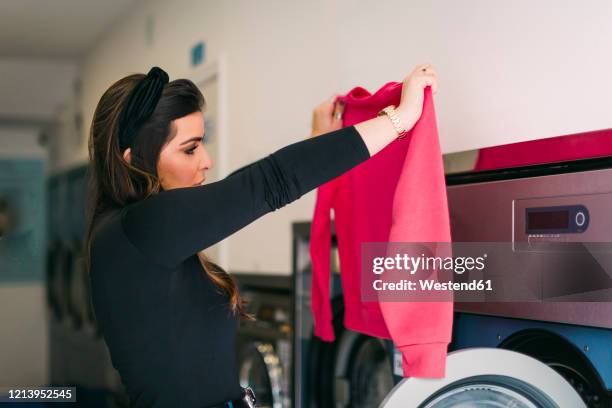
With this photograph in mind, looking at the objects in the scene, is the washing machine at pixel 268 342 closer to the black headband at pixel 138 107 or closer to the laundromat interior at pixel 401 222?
the laundromat interior at pixel 401 222

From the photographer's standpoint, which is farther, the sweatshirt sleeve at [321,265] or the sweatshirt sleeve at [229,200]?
the sweatshirt sleeve at [321,265]

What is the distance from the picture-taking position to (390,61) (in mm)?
1573

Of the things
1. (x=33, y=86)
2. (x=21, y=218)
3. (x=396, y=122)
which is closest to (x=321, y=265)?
(x=396, y=122)

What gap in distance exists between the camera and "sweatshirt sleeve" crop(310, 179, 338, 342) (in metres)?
1.47

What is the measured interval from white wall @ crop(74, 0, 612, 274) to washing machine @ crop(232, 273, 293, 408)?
0.25 feet

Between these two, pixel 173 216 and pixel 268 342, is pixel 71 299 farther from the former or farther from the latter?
pixel 173 216

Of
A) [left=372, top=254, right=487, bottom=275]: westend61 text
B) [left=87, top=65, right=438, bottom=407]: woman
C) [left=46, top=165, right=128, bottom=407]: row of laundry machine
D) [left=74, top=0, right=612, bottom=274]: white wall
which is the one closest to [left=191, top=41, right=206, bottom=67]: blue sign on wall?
[left=74, top=0, right=612, bottom=274]: white wall

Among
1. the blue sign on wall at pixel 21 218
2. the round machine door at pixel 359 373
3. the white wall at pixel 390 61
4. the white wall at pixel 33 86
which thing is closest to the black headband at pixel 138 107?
the white wall at pixel 390 61

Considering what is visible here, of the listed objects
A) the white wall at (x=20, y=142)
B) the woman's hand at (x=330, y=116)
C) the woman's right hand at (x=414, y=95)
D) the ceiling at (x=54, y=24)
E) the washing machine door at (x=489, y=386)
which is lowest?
the washing machine door at (x=489, y=386)

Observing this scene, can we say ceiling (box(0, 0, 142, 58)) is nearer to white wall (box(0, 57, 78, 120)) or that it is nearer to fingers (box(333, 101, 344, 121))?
white wall (box(0, 57, 78, 120))

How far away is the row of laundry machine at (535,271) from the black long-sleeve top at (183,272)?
27 cm

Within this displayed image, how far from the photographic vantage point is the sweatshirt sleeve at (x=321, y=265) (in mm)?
1467

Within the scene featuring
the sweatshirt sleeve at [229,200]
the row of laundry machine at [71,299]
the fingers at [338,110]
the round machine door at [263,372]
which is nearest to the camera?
the sweatshirt sleeve at [229,200]

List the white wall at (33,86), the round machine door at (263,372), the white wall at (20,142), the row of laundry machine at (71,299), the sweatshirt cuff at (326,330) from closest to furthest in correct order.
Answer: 1. the sweatshirt cuff at (326,330)
2. the round machine door at (263,372)
3. the white wall at (20,142)
4. the white wall at (33,86)
5. the row of laundry machine at (71,299)
